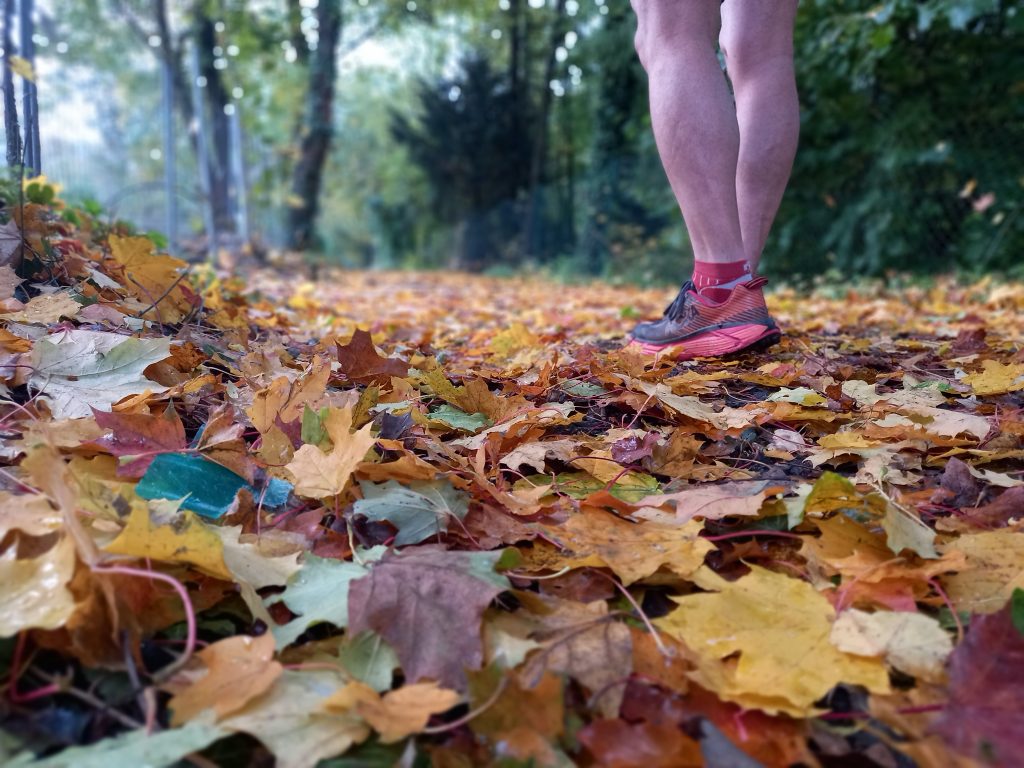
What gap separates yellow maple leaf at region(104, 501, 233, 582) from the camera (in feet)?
1.95

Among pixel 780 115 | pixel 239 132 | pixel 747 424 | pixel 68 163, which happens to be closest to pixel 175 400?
pixel 747 424

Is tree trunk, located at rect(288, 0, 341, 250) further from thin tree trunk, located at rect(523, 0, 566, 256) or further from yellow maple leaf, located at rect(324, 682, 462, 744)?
yellow maple leaf, located at rect(324, 682, 462, 744)

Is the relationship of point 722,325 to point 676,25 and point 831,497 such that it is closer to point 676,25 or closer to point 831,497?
point 676,25

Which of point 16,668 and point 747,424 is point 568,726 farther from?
point 747,424

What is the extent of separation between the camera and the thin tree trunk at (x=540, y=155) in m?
13.0

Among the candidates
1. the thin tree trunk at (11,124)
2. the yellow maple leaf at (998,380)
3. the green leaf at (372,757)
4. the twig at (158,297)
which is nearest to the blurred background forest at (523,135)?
the thin tree trunk at (11,124)

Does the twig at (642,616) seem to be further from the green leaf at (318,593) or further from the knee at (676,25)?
the knee at (676,25)

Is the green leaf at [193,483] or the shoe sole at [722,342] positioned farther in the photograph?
the shoe sole at [722,342]

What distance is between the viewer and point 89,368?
42.1 inches

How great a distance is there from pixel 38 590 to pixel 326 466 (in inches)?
12.5

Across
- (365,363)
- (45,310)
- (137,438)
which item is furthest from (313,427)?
(45,310)

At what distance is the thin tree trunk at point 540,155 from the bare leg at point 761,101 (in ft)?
36.6

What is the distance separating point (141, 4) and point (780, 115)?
39.3 ft

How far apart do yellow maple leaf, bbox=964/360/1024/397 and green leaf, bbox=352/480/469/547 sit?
106 centimetres
